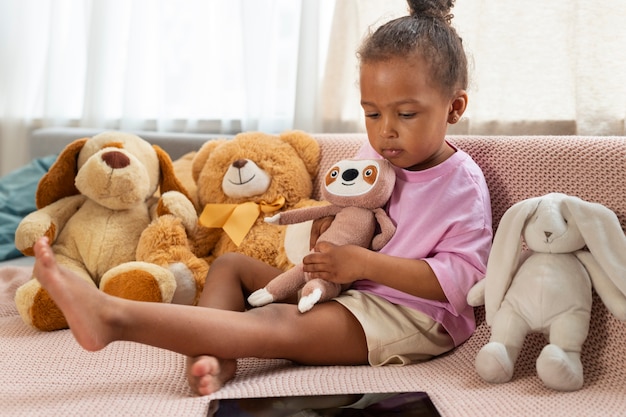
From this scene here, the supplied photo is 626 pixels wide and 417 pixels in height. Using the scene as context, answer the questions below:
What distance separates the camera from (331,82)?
198 centimetres

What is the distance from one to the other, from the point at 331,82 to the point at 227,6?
→ 44 cm

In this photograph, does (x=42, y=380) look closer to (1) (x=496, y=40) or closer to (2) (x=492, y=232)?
(2) (x=492, y=232)

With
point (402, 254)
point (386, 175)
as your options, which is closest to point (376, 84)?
point (386, 175)

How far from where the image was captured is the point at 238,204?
146 cm

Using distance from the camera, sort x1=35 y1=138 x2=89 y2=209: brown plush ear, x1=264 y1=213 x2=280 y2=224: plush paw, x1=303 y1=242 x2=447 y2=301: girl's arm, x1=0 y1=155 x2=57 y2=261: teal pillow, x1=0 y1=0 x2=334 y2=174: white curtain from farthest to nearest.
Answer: x1=0 y1=0 x2=334 y2=174: white curtain → x1=0 y1=155 x2=57 y2=261: teal pillow → x1=35 y1=138 x2=89 y2=209: brown plush ear → x1=264 y1=213 x2=280 y2=224: plush paw → x1=303 y1=242 x2=447 y2=301: girl's arm

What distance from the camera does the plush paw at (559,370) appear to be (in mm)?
965

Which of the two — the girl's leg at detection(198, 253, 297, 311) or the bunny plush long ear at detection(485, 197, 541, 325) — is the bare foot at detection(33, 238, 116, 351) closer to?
the girl's leg at detection(198, 253, 297, 311)

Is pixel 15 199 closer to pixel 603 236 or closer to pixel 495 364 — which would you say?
pixel 495 364

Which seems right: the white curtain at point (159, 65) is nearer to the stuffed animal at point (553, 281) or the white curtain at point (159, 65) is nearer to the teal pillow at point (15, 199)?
the teal pillow at point (15, 199)

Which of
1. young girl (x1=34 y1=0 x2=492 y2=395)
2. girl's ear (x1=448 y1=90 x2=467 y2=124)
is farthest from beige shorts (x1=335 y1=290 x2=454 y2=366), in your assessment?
girl's ear (x1=448 y1=90 x2=467 y2=124)

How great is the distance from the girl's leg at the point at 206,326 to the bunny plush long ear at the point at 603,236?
0.38 metres

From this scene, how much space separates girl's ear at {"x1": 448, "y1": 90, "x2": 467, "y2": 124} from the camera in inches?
47.2

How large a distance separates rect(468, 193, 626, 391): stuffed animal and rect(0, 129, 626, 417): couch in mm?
43

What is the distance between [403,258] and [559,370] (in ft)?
0.97
